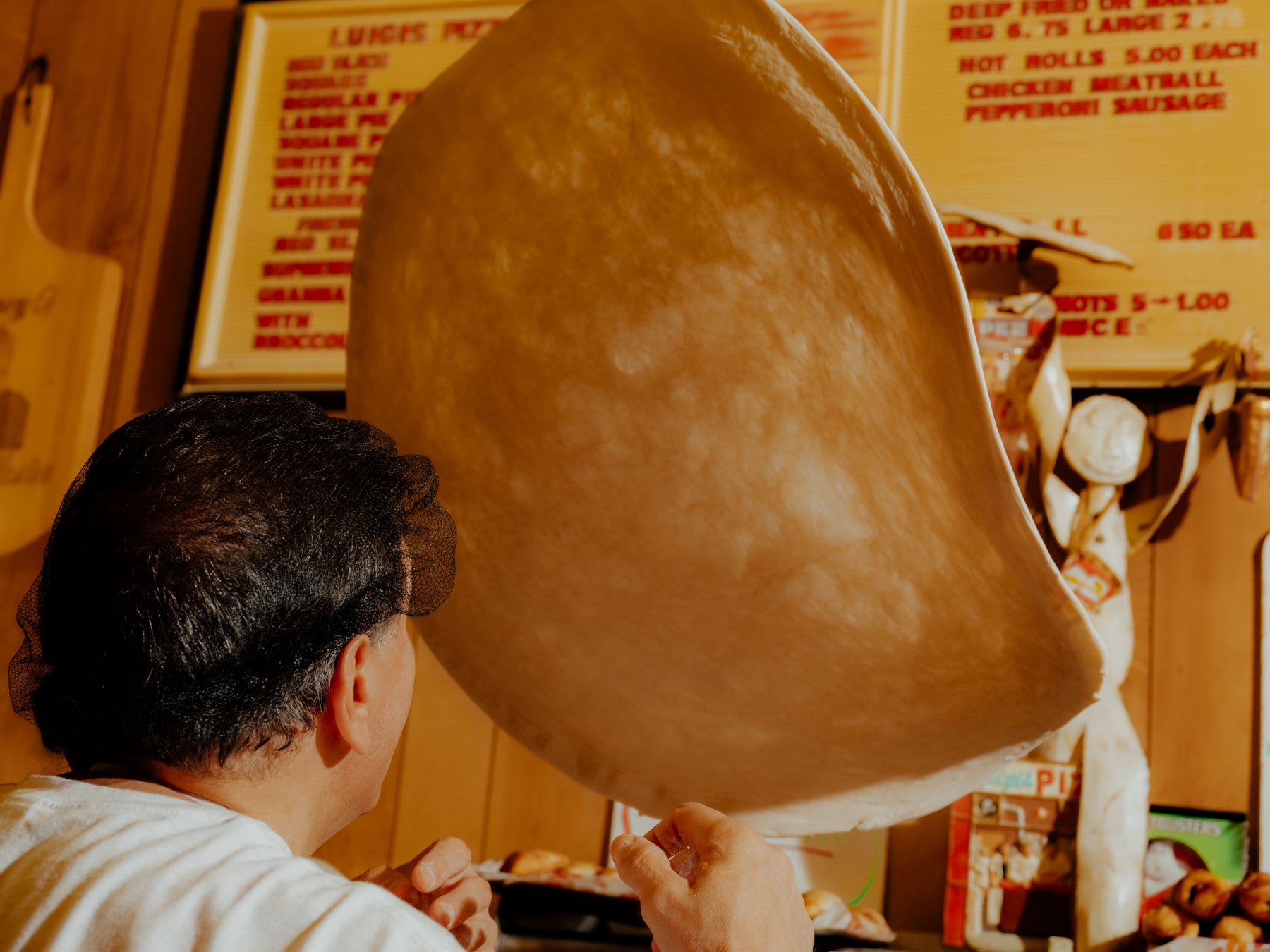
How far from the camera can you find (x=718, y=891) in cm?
58

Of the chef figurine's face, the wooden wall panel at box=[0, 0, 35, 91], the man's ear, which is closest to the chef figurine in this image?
the chef figurine's face

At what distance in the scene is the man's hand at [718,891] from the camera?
573mm

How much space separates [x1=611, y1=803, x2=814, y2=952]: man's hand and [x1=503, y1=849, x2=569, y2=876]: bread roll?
0.75 metres

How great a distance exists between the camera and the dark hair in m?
0.58

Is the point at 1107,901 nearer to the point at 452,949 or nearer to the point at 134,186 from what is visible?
the point at 452,949

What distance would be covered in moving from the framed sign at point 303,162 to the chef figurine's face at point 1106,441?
76 cm

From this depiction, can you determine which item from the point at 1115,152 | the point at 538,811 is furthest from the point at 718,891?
the point at 1115,152

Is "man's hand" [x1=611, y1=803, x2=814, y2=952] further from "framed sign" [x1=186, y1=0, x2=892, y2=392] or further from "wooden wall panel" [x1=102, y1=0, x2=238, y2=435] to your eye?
"wooden wall panel" [x1=102, y1=0, x2=238, y2=435]

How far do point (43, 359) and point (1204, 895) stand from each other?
6.12 feet

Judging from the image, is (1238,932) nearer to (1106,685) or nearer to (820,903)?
(1106,685)

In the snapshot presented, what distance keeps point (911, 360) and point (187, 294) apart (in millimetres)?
1708

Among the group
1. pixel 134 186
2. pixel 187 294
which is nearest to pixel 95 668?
pixel 187 294

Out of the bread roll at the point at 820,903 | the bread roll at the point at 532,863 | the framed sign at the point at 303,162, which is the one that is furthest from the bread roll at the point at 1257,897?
the framed sign at the point at 303,162

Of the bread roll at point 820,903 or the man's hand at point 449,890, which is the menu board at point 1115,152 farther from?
the man's hand at point 449,890
